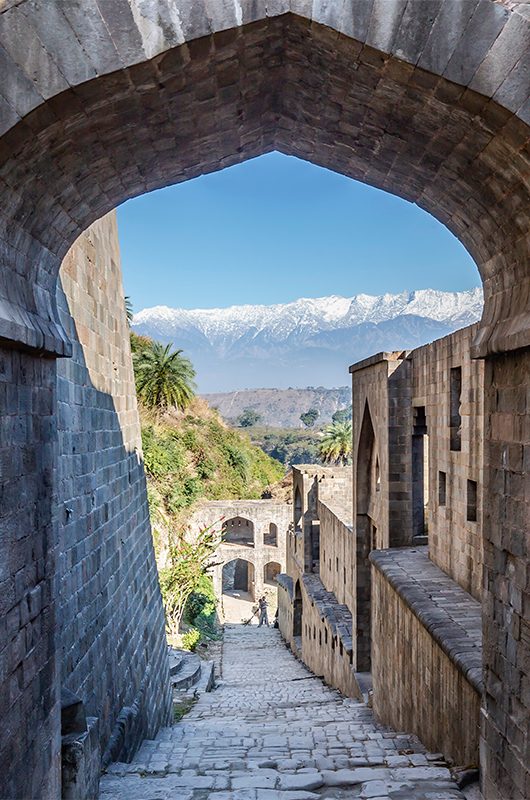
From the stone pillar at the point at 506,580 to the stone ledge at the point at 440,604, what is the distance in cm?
72

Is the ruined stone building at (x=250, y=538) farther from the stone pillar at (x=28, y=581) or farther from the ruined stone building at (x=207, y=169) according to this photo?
the stone pillar at (x=28, y=581)

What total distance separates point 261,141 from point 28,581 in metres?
3.48

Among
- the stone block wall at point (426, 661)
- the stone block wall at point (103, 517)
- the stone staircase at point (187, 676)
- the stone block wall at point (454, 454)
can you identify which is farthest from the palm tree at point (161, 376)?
the stone block wall at point (426, 661)

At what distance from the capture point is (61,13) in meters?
3.04

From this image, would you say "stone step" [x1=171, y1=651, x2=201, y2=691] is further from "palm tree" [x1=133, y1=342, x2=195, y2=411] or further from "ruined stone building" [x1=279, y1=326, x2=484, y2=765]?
"palm tree" [x1=133, y1=342, x2=195, y2=411]

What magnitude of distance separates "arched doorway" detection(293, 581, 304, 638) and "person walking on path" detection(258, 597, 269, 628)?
1145 centimetres

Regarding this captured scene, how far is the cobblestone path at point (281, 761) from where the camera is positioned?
5262mm

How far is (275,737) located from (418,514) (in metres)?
5.27

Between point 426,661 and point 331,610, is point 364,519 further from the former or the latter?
point 426,661

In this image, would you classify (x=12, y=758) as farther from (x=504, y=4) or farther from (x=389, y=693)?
(x=389, y=693)

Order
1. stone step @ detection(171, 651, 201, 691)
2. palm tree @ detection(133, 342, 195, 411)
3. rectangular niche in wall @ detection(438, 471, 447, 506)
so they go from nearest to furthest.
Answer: rectangular niche in wall @ detection(438, 471, 447, 506) < stone step @ detection(171, 651, 201, 691) < palm tree @ detection(133, 342, 195, 411)

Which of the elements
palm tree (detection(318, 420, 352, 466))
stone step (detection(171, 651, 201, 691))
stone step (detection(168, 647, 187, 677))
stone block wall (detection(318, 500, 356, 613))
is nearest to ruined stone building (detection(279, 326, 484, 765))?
stone block wall (detection(318, 500, 356, 613))

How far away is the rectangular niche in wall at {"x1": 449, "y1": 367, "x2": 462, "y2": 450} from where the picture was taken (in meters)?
9.48

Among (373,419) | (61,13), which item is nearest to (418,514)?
(373,419)
